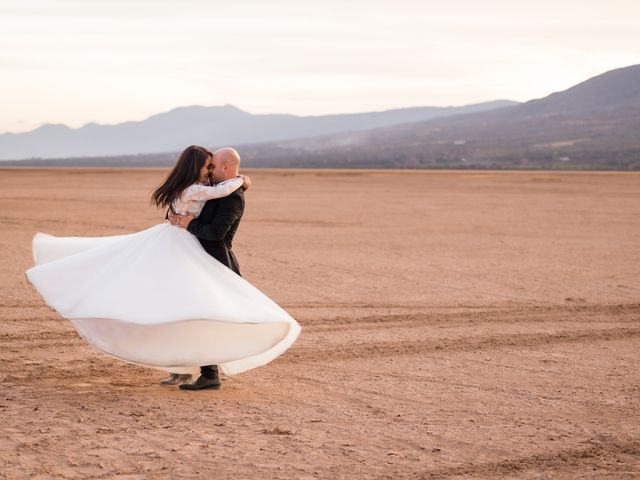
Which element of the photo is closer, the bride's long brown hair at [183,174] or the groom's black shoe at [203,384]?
the bride's long brown hair at [183,174]

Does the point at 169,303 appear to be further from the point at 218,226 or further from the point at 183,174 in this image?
the point at 183,174

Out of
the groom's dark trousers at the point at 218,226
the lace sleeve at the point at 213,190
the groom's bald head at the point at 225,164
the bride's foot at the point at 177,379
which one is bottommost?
the bride's foot at the point at 177,379

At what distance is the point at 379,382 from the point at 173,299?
2226 millimetres

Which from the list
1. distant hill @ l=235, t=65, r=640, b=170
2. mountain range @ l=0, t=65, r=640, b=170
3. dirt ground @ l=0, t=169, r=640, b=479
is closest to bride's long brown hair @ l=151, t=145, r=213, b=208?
dirt ground @ l=0, t=169, r=640, b=479

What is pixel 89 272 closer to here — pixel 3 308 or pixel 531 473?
pixel 531 473

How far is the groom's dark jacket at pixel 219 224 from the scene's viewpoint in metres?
7.59

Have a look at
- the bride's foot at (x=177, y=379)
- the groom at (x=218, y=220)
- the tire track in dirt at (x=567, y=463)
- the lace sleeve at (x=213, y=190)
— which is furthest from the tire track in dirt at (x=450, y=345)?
the tire track in dirt at (x=567, y=463)

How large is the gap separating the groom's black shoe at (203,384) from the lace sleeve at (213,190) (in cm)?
153

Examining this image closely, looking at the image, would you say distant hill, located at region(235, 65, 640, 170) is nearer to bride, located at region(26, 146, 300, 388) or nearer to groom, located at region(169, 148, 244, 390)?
groom, located at region(169, 148, 244, 390)

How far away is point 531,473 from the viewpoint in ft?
19.9

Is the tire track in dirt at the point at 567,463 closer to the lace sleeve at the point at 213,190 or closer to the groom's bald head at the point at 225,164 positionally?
the lace sleeve at the point at 213,190

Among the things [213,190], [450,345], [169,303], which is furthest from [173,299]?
[450,345]

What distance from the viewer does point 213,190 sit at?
24.6 ft

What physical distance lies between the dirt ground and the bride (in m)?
0.44
